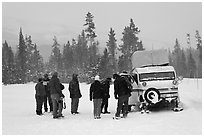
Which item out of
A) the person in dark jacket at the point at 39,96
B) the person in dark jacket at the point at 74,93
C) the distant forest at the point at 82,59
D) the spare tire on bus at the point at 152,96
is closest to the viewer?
the spare tire on bus at the point at 152,96

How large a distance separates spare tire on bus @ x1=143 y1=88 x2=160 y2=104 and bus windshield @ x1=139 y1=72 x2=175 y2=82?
100cm

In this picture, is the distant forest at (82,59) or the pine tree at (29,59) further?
the pine tree at (29,59)

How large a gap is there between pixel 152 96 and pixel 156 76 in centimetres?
147

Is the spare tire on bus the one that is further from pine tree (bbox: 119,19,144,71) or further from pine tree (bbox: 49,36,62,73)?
pine tree (bbox: 49,36,62,73)

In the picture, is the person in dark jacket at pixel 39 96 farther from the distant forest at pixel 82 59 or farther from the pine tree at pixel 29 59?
the pine tree at pixel 29 59

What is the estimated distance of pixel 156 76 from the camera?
14.1 m

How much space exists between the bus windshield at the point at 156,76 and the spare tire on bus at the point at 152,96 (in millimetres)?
997

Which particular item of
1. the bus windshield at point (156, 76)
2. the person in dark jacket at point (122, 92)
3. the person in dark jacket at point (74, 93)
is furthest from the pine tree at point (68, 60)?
the person in dark jacket at point (122, 92)

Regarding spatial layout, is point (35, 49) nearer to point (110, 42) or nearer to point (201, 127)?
point (110, 42)

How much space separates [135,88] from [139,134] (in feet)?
18.0

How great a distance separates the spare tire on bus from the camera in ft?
42.8

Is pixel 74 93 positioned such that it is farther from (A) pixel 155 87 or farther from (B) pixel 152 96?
(A) pixel 155 87

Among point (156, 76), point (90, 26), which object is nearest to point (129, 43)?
point (90, 26)

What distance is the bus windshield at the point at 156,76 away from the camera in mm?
13984
